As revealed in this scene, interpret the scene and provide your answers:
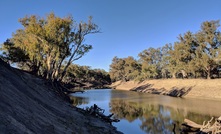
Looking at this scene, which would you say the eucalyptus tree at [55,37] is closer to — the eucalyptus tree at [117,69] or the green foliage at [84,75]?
the green foliage at [84,75]

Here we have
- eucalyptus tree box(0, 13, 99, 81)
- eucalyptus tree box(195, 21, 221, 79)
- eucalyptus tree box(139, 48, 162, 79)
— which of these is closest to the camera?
eucalyptus tree box(0, 13, 99, 81)

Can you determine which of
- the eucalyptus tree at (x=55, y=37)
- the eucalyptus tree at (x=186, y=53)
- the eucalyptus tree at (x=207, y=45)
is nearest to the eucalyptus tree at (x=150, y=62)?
the eucalyptus tree at (x=186, y=53)

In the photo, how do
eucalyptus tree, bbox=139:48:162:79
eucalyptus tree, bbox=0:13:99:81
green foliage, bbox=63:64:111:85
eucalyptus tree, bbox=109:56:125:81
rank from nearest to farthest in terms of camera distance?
1. eucalyptus tree, bbox=0:13:99:81
2. eucalyptus tree, bbox=139:48:162:79
3. green foliage, bbox=63:64:111:85
4. eucalyptus tree, bbox=109:56:125:81

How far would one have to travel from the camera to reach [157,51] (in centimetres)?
9800

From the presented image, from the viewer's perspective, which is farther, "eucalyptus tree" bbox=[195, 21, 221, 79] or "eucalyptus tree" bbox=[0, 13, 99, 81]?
"eucalyptus tree" bbox=[195, 21, 221, 79]

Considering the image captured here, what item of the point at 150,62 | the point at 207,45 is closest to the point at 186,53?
the point at 207,45

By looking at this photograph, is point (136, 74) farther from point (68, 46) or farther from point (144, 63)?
point (68, 46)

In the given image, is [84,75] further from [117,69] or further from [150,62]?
[150,62]

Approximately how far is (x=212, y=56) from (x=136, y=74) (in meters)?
49.9

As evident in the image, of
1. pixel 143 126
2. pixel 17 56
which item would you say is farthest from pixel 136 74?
pixel 143 126

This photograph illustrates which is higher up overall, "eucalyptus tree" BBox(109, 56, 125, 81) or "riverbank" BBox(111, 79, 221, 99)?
"eucalyptus tree" BBox(109, 56, 125, 81)

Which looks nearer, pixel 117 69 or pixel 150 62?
pixel 150 62

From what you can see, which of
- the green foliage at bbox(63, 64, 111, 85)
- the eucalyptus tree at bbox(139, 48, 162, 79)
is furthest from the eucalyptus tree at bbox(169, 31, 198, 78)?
the green foliage at bbox(63, 64, 111, 85)

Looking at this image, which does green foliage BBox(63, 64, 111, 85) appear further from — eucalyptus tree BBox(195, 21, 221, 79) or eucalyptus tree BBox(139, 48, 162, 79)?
eucalyptus tree BBox(195, 21, 221, 79)
